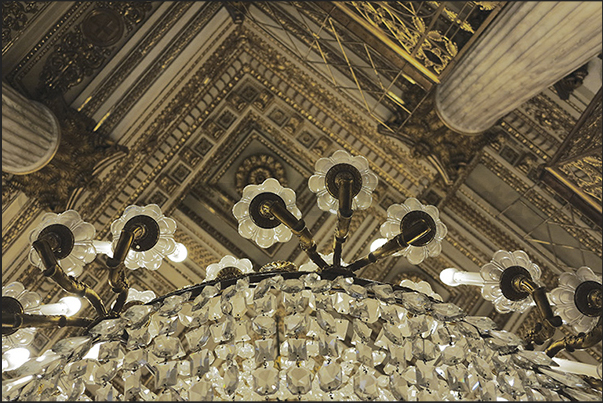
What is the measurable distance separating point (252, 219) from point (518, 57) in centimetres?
145

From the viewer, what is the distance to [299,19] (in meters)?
3.61

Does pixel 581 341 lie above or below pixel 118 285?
above

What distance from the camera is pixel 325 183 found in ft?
6.16

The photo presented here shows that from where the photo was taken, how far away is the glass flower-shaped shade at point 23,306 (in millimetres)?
1940

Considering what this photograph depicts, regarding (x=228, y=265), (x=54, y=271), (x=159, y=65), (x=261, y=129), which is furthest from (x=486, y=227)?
(x=54, y=271)

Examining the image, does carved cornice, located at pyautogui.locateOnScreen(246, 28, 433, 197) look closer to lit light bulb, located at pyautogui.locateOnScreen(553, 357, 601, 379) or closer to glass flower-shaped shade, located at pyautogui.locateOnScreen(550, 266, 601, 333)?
glass flower-shaped shade, located at pyautogui.locateOnScreen(550, 266, 601, 333)

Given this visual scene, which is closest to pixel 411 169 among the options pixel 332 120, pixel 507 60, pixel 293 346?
pixel 332 120

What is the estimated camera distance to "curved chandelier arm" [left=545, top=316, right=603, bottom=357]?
5.46ft

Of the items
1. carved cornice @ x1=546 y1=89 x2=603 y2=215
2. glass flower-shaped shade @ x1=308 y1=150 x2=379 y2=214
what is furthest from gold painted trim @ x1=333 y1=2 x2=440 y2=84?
glass flower-shaped shade @ x1=308 y1=150 x2=379 y2=214

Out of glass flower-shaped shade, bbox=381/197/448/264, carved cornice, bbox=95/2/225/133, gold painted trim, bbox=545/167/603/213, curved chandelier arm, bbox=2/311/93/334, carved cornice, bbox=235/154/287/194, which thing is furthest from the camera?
carved cornice, bbox=235/154/287/194

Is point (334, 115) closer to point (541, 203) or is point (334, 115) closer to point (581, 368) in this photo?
point (541, 203)

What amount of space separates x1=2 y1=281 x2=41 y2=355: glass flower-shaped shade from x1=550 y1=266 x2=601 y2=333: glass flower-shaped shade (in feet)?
7.38

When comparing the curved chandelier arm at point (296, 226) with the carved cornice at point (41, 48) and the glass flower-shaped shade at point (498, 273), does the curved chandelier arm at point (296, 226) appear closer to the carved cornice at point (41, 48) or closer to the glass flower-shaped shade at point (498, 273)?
the glass flower-shaped shade at point (498, 273)

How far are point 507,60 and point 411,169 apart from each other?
1624mm
